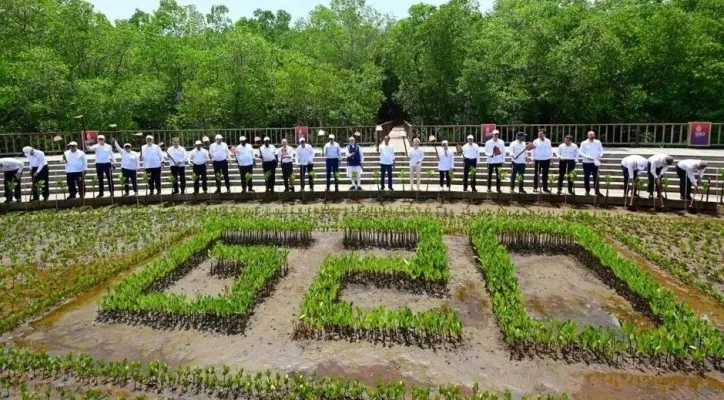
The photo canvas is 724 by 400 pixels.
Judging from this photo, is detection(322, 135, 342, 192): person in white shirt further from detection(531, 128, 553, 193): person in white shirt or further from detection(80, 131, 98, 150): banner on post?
detection(80, 131, 98, 150): banner on post

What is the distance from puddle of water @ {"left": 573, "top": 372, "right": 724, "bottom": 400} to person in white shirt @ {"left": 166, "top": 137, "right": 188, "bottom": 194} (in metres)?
12.3

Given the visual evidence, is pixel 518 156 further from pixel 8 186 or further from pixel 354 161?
pixel 8 186

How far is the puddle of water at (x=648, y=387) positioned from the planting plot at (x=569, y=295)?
116 centimetres

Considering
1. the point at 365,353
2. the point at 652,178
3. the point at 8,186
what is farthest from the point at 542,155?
the point at 8,186

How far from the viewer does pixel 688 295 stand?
25.3ft

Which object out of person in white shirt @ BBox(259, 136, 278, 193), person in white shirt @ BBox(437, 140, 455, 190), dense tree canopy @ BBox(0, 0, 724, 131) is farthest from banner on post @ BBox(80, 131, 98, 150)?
person in white shirt @ BBox(437, 140, 455, 190)

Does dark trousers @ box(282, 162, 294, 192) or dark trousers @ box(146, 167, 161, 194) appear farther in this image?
dark trousers @ box(282, 162, 294, 192)

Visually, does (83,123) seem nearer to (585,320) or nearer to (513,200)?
(513,200)

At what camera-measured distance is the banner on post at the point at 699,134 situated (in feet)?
60.5

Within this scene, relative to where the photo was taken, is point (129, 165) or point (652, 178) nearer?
point (652, 178)

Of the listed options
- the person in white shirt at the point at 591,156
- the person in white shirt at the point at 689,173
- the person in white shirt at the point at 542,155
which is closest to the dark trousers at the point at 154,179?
the person in white shirt at the point at 542,155

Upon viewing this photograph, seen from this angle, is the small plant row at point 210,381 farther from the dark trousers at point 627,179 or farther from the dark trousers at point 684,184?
the dark trousers at point 684,184

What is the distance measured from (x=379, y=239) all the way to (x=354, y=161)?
494 cm

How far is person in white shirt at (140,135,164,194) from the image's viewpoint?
1470 centimetres
